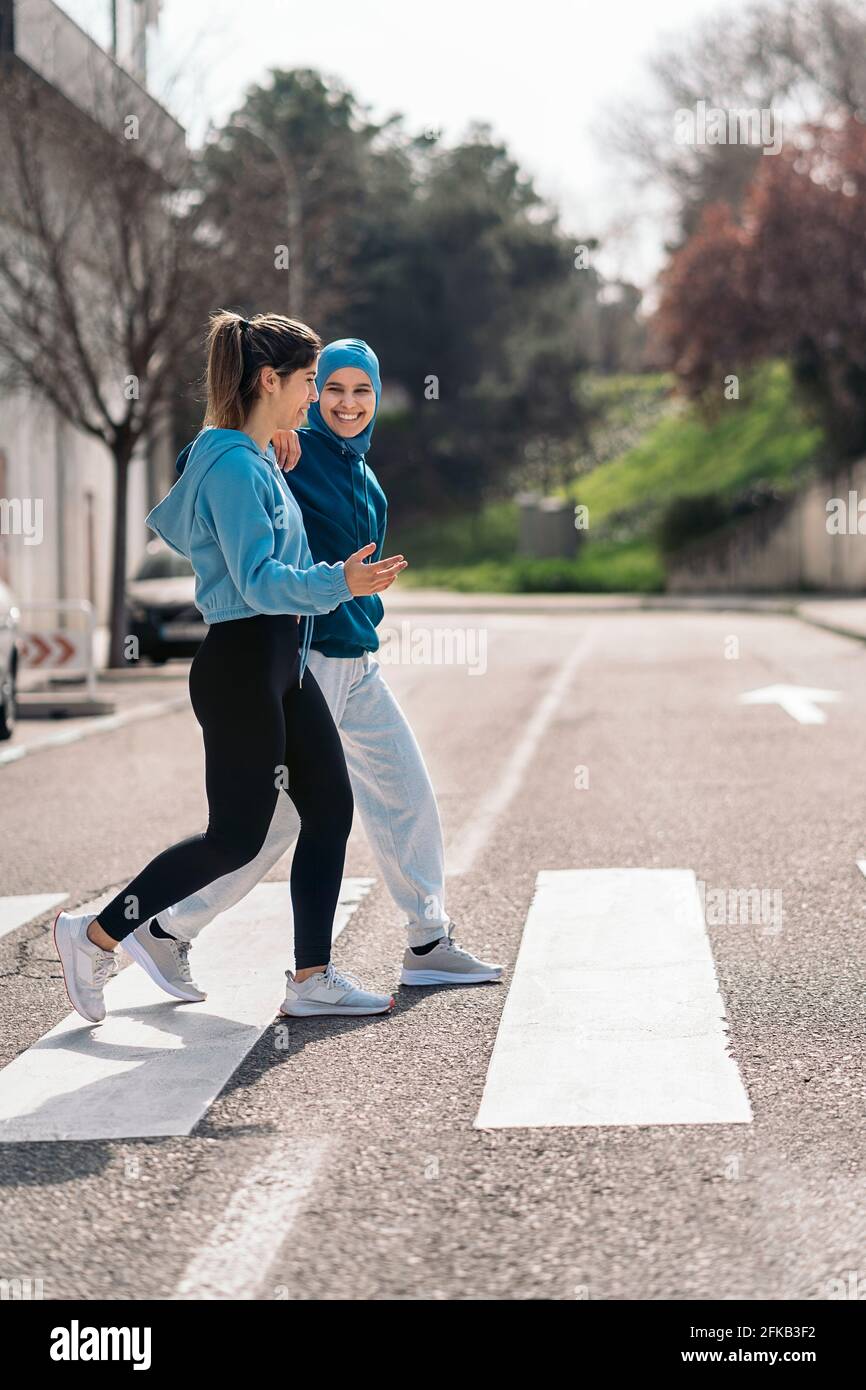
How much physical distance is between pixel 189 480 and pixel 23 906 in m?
2.81

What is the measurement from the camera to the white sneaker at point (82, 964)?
5.23 m

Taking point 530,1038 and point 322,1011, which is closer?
point 530,1038

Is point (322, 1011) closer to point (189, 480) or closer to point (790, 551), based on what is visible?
point (189, 480)

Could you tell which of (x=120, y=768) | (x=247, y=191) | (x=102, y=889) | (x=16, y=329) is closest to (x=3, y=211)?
(x=16, y=329)

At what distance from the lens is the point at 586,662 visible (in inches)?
820

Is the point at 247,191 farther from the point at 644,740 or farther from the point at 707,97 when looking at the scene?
the point at 707,97

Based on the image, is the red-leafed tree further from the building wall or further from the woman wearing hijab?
the woman wearing hijab

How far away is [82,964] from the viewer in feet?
17.2

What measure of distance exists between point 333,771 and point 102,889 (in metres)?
2.52

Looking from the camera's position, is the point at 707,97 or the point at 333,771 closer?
the point at 333,771

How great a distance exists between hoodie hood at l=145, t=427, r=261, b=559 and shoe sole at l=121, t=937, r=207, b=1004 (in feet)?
3.74

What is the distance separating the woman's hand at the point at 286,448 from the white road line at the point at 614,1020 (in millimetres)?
1676

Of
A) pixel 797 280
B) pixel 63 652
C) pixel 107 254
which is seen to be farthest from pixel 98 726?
pixel 797 280

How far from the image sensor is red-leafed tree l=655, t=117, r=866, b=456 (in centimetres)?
3644
